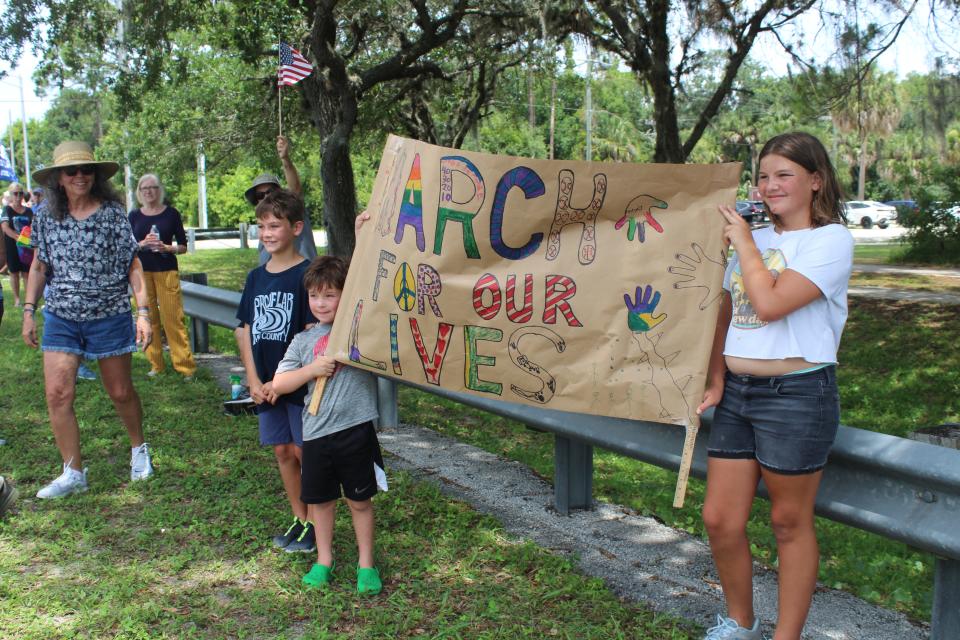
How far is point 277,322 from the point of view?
4.07 meters

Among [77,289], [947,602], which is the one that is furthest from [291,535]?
[947,602]

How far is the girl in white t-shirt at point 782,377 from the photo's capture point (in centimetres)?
283

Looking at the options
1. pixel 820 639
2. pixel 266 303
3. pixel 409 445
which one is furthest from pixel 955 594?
pixel 409 445

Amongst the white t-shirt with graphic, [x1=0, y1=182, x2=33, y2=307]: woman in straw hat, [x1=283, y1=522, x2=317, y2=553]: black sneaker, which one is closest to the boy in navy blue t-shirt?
[x1=283, y1=522, x2=317, y2=553]: black sneaker

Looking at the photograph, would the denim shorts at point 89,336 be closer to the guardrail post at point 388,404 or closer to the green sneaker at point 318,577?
the guardrail post at point 388,404

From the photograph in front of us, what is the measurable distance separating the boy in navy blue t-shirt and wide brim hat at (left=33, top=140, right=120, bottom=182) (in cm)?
149

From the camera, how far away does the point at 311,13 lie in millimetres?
13141

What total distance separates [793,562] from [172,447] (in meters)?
4.20

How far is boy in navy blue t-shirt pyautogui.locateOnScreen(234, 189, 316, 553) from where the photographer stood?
405 centimetres

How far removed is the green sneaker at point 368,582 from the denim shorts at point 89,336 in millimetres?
2242

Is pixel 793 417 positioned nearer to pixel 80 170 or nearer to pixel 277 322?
pixel 277 322

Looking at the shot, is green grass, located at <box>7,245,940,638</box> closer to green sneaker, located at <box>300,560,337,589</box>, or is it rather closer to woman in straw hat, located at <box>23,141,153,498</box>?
green sneaker, located at <box>300,560,337,589</box>

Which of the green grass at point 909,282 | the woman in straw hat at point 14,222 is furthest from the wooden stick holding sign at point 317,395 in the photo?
the green grass at point 909,282

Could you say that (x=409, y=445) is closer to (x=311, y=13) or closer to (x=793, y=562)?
(x=793, y=562)
